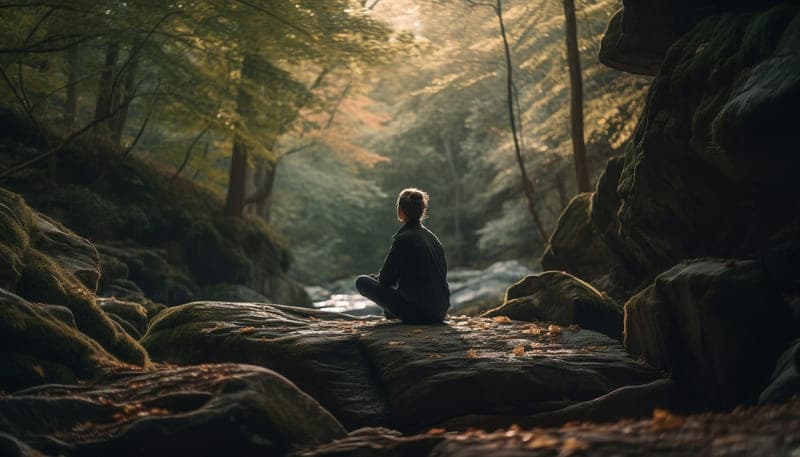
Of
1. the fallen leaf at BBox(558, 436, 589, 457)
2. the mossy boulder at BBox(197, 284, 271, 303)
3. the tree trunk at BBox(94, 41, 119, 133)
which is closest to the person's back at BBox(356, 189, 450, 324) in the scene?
the fallen leaf at BBox(558, 436, 589, 457)

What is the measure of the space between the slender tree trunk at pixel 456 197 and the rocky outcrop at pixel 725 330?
30420 mm

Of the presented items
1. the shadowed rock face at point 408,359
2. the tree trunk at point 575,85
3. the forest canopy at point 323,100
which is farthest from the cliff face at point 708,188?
the forest canopy at point 323,100

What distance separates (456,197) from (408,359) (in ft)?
106

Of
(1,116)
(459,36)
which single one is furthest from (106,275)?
(459,36)

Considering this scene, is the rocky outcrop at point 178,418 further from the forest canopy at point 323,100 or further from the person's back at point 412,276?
the forest canopy at point 323,100

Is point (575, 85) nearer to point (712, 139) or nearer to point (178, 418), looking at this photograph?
point (712, 139)

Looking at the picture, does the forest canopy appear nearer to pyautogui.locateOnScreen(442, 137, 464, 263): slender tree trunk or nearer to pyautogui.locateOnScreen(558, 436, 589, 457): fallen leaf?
pyautogui.locateOnScreen(442, 137, 464, 263): slender tree trunk

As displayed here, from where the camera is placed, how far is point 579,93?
520 inches

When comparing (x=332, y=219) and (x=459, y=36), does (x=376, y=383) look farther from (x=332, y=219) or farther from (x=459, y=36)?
(x=332, y=219)

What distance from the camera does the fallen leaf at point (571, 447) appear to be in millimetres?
3086

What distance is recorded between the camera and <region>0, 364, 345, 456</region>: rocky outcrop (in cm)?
362

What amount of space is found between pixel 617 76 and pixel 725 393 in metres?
14.8

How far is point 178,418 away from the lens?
3.70 metres

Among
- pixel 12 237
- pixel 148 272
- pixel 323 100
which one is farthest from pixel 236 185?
pixel 12 237
